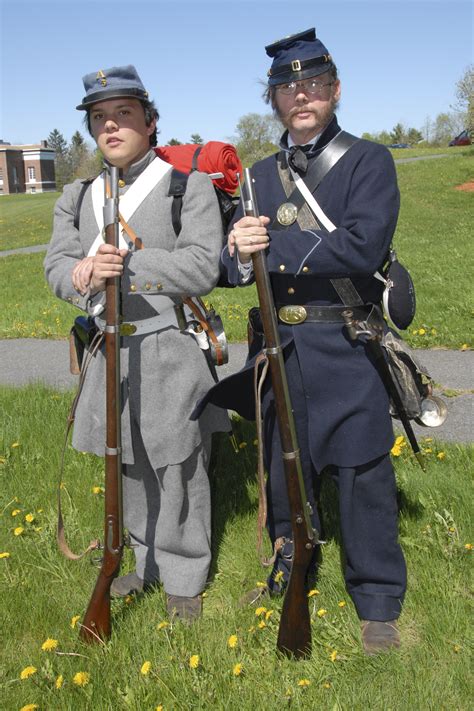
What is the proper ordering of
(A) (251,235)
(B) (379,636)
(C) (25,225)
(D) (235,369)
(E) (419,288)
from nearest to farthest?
(A) (251,235)
(B) (379,636)
(D) (235,369)
(E) (419,288)
(C) (25,225)

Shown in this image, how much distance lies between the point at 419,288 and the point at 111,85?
6929 millimetres

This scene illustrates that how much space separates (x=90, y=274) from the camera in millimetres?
3006

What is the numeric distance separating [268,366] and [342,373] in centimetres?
31

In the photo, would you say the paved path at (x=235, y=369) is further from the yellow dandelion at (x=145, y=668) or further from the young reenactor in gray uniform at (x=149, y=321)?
the yellow dandelion at (x=145, y=668)

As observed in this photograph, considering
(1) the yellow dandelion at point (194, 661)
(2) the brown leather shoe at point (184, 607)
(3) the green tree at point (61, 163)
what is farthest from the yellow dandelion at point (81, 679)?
(3) the green tree at point (61, 163)

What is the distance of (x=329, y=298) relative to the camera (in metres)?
3.08

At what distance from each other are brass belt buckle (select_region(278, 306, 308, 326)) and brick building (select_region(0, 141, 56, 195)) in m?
92.2

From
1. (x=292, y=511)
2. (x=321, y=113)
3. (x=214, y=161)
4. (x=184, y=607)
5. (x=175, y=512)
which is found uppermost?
(x=321, y=113)

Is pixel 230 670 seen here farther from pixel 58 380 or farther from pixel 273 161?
pixel 58 380

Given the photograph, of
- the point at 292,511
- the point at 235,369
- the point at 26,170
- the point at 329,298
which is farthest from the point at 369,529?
the point at 26,170

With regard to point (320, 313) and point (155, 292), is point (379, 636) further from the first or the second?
point (155, 292)

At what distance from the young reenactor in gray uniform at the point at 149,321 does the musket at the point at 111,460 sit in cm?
10

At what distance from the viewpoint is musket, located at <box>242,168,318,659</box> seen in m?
2.90

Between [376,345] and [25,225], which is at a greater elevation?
[376,345]
